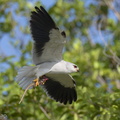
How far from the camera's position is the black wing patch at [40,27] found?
5.57 metres

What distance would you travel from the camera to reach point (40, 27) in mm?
5656

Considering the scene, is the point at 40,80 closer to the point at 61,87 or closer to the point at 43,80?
the point at 43,80

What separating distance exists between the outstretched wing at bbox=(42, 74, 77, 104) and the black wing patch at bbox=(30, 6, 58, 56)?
682mm

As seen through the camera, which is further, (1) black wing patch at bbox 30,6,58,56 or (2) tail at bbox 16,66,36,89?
(2) tail at bbox 16,66,36,89

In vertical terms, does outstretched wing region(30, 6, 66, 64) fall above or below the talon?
above

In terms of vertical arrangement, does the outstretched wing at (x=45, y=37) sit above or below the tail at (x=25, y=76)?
above

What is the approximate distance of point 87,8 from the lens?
11109mm

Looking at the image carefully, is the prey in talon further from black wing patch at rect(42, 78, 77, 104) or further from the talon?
black wing patch at rect(42, 78, 77, 104)

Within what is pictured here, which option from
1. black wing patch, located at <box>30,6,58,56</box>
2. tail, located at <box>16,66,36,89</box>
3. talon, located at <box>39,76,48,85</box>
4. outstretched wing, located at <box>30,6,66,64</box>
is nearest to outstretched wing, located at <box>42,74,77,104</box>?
talon, located at <box>39,76,48,85</box>

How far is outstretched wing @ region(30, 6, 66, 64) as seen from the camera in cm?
555

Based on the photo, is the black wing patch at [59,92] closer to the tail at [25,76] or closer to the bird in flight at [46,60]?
the bird in flight at [46,60]

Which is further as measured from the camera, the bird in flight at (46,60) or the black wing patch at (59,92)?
the black wing patch at (59,92)

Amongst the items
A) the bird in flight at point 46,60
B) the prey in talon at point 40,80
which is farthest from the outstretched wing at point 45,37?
the prey in talon at point 40,80

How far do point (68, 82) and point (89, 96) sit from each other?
827 millimetres
